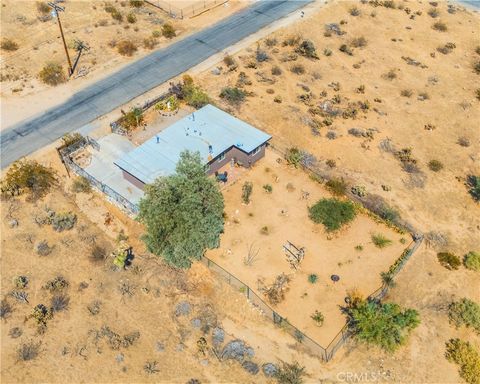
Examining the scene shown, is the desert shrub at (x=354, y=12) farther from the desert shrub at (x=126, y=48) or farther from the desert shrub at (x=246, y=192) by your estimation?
the desert shrub at (x=246, y=192)

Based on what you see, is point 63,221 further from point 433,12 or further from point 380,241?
point 433,12

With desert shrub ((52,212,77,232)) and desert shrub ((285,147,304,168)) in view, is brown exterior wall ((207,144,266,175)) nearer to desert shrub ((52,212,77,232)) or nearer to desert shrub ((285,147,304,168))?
desert shrub ((285,147,304,168))

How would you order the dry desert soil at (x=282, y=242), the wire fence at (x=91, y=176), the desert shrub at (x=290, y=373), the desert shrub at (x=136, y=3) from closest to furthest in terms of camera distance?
1. the desert shrub at (x=290, y=373)
2. the dry desert soil at (x=282, y=242)
3. the wire fence at (x=91, y=176)
4. the desert shrub at (x=136, y=3)

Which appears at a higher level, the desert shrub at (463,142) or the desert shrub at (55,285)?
the desert shrub at (55,285)

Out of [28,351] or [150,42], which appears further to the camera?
[150,42]

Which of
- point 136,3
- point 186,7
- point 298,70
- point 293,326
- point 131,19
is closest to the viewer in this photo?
point 293,326

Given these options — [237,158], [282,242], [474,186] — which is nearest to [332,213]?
[282,242]

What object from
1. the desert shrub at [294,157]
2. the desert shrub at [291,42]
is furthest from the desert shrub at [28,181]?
the desert shrub at [291,42]

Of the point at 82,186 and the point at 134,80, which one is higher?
the point at 134,80
